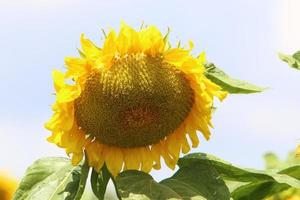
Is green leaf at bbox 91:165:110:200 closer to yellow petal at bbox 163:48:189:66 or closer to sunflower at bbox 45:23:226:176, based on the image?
sunflower at bbox 45:23:226:176

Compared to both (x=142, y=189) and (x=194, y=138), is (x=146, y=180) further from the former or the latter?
(x=194, y=138)

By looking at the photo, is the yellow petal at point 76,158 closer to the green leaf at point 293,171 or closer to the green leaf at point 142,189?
the green leaf at point 142,189

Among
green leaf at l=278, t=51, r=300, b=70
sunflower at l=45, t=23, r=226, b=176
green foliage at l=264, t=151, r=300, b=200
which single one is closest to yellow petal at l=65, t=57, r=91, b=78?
sunflower at l=45, t=23, r=226, b=176

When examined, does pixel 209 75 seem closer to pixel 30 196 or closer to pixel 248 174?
pixel 248 174

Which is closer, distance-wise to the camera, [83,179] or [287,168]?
[83,179]

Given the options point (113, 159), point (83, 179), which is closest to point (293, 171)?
point (113, 159)
